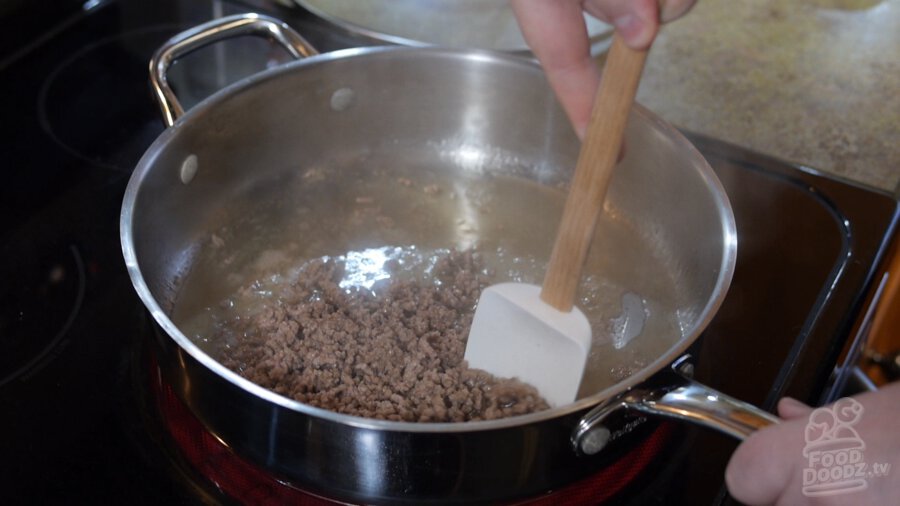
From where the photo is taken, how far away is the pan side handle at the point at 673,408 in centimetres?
53

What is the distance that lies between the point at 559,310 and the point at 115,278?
Answer: 16.2 inches

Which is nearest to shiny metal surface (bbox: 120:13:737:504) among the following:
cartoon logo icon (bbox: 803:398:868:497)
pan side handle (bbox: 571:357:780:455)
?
pan side handle (bbox: 571:357:780:455)

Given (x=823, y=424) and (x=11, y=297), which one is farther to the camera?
(x=11, y=297)

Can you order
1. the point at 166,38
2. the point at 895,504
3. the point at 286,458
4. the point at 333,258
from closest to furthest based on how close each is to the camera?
the point at 895,504, the point at 286,458, the point at 333,258, the point at 166,38

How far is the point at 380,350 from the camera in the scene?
0.73m

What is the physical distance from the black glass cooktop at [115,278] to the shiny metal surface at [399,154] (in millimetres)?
56

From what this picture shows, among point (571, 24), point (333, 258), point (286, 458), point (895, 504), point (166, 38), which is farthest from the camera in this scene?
point (166, 38)

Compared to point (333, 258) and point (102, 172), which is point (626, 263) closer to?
point (333, 258)

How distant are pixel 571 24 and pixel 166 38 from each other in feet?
1.96

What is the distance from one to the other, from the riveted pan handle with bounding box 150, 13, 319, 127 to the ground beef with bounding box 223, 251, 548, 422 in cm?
20

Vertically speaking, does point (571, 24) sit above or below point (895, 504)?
above

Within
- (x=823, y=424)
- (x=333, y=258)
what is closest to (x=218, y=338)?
(x=333, y=258)

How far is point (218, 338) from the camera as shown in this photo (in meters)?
0.80

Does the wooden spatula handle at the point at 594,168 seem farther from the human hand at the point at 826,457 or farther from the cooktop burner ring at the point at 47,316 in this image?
the cooktop burner ring at the point at 47,316
